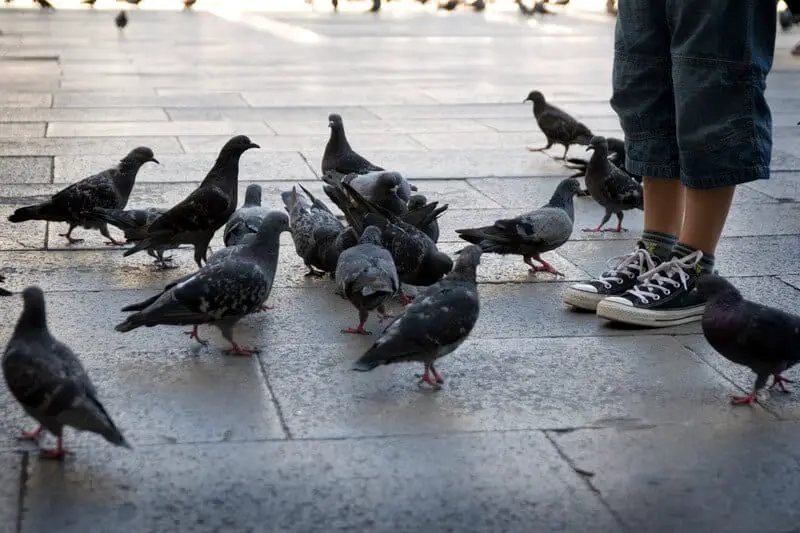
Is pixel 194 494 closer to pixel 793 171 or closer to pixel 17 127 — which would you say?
pixel 793 171

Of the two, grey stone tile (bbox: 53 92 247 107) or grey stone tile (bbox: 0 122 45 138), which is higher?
grey stone tile (bbox: 0 122 45 138)

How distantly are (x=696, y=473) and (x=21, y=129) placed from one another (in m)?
8.37

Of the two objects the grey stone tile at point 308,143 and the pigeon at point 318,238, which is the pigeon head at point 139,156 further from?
the grey stone tile at point 308,143

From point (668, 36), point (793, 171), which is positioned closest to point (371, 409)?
point (668, 36)

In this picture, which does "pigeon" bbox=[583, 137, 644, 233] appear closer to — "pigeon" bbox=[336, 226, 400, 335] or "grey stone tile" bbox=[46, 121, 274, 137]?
"pigeon" bbox=[336, 226, 400, 335]

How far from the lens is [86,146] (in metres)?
9.85

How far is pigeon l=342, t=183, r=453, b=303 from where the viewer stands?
18.9 feet

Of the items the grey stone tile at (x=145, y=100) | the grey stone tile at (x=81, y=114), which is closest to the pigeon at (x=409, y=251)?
the grey stone tile at (x=81, y=114)

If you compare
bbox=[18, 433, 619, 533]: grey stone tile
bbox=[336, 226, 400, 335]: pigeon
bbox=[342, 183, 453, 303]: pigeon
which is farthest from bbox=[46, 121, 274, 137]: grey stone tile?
bbox=[18, 433, 619, 533]: grey stone tile

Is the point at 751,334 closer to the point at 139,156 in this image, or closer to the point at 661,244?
the point at 661,244

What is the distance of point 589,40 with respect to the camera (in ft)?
75.2

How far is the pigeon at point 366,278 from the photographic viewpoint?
509 cm

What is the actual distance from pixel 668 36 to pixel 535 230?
1387mm

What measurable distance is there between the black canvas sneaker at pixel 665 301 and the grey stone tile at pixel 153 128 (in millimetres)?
6123
